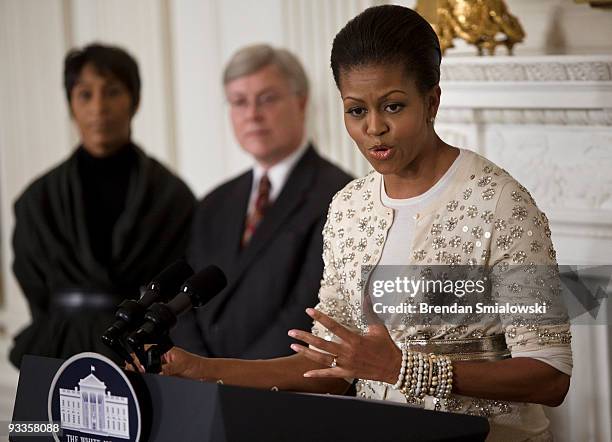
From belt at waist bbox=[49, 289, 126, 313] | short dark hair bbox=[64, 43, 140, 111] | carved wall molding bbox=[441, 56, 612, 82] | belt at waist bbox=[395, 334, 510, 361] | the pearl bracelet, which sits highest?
short dark hair bbox=[64, 43, 140, 111]

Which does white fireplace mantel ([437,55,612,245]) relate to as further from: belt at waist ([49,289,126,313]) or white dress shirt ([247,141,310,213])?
belt at waist ([49,289,126,313])

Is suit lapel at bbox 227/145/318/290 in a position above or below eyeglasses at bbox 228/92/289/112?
below

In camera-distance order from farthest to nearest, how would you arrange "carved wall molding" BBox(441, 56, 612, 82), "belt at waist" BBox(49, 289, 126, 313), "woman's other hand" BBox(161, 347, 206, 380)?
1. "belt at waist" BBox(49, 289, 126, 313)
2. "carved wall molding" BBox(441, 56, 612, 82)
3. "woman's other hand" BBox(161, 347, 206, 380)

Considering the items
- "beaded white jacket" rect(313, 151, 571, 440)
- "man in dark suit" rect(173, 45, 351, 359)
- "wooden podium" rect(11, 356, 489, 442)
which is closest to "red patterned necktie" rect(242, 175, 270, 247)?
"man in dark suit" rect(173, 45, 351, 359)

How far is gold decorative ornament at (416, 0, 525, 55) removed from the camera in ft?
9.61

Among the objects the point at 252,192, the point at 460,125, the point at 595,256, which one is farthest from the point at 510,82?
the point at 252,192

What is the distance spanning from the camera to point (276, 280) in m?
3.28

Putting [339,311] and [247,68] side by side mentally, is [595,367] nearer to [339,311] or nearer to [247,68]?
[339,311]

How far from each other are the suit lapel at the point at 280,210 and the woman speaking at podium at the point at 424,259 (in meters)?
1.22

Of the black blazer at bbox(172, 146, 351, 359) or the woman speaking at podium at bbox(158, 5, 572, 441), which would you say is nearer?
the woman speaking at podium at bbox(158, 5, 572, 441)

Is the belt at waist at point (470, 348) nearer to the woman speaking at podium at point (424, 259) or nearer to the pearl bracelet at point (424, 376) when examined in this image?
the woman speaking at podium at point (424, 259)

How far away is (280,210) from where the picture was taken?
134 inches

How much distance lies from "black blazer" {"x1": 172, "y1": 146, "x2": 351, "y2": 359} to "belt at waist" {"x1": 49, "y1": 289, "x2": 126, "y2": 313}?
17.5 inches

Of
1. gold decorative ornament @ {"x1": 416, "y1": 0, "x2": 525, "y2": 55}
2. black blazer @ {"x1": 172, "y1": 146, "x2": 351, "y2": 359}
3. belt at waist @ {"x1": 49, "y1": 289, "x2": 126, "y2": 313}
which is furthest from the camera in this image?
belt at waist @ {"x1": 49, "y1": 289, "x2": 126, "y2": 313}
